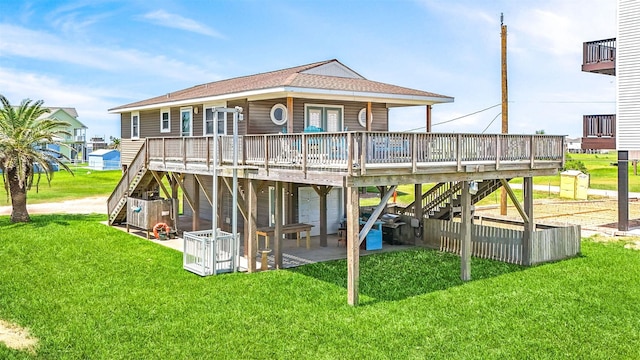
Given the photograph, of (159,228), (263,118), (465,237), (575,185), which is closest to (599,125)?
(465,237)

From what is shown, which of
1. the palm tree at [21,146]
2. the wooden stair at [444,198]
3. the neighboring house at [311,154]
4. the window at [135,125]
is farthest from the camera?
the window at [135,125]

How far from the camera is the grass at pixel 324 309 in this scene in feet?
31.5

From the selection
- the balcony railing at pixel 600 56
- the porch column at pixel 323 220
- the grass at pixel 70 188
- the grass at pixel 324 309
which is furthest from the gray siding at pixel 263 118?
the grass at pixel 70 188

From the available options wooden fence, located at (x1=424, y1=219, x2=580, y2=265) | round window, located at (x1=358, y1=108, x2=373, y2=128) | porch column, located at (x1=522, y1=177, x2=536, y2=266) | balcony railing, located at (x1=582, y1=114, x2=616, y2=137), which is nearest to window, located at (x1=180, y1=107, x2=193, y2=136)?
round window, located at (x1=358, y1=108, x2=373, y2=128)

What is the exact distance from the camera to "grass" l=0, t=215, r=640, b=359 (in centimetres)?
960

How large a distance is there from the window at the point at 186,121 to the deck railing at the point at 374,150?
4.46 meters

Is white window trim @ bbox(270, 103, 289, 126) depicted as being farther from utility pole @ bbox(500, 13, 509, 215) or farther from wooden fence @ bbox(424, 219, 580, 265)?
utility pole @ bbox(500, 13, 509, 215)

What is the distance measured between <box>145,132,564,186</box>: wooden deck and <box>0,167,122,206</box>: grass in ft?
75.1

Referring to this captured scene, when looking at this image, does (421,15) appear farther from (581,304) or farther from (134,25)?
(581,304)

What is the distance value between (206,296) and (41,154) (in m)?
14.9

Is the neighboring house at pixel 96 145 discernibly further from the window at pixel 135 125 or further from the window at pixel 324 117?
the window at pixel 324 117

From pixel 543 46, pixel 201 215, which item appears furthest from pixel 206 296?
pixel 543 46

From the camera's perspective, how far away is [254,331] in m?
10.3

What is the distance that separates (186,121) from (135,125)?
5252 mm
